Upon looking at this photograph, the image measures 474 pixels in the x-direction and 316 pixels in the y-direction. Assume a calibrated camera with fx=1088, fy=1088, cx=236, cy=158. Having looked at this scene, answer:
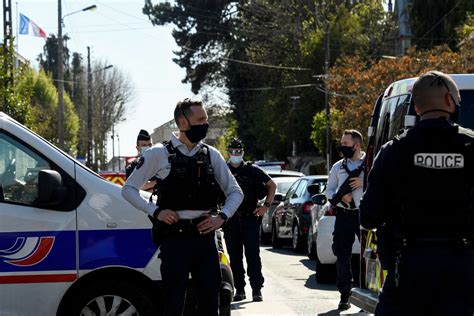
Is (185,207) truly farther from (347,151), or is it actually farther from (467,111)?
(347,151)

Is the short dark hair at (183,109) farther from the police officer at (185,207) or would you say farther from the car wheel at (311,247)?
the car wheel at (311,247)

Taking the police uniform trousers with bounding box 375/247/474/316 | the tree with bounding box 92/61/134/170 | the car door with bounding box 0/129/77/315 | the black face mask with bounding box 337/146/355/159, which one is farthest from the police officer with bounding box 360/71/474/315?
the tree with bounding box 92/61/134/170

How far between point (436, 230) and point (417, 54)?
35.3m

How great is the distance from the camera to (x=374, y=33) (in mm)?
59688

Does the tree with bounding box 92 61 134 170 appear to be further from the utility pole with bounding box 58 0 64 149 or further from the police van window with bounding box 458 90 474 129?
the police van window with bounding box 458 90 474 129

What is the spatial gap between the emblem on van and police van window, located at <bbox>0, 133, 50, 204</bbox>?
28cm

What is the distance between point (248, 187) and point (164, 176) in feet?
17.2

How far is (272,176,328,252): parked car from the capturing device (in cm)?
1866

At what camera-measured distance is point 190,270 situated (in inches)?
271

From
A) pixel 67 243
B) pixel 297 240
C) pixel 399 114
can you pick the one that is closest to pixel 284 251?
pixel 297 240

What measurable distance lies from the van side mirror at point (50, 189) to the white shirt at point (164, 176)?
27.8 inches

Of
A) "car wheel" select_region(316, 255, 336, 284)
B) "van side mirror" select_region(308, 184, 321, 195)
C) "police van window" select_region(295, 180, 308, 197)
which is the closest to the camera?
"car wheel" select_region(316, 255, 336, 284)

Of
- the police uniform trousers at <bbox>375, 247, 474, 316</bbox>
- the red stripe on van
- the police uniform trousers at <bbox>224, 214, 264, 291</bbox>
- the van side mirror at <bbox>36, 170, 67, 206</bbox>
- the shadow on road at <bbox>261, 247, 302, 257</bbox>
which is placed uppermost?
the van side mirror at <bbox>36, 170, 67, 206</bbox>

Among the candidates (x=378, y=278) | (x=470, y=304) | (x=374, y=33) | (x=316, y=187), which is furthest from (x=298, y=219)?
(x=374, y=33)
